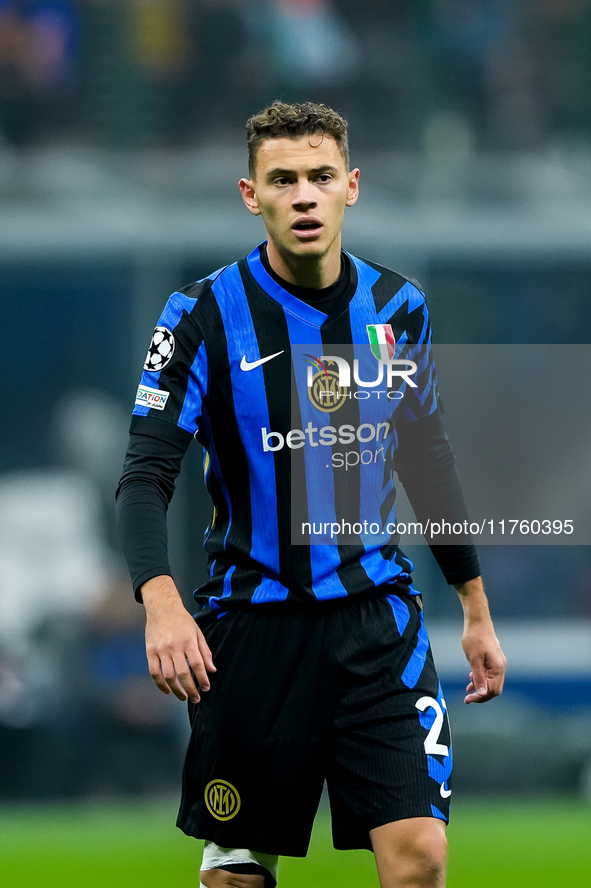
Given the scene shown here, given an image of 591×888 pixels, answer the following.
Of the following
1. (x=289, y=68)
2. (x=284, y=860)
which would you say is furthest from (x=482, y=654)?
(x=289, y=68)

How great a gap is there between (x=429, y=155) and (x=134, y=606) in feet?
11.1

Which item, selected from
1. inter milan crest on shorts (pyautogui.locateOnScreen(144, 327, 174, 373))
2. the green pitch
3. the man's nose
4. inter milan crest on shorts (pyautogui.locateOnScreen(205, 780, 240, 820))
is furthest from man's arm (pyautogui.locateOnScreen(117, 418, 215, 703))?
the green pitch

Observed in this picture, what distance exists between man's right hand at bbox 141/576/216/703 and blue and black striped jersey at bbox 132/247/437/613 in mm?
418

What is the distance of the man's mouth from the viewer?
3062 millimetres

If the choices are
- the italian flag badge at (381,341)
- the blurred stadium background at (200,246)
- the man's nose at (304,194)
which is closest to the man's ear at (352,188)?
the man's nose at (304,194)

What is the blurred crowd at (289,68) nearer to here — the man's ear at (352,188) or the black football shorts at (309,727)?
the man's ear at (352,188)

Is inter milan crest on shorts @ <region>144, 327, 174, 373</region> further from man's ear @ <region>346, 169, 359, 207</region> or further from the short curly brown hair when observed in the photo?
man's ear @ <region>346, 169, 359, 207</region>

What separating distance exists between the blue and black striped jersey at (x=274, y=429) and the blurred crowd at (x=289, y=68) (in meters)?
5.69

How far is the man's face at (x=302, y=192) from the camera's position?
3.07 meters

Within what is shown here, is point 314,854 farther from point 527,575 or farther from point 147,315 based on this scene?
point 147,315

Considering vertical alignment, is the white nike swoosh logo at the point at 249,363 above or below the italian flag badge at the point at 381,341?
below

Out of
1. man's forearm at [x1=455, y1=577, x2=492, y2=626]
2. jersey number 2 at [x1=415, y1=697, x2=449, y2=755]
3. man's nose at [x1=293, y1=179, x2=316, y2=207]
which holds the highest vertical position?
man's nose at [x1=293, y1=179, x2=316, y2=207]

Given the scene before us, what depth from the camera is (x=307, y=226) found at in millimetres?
3074

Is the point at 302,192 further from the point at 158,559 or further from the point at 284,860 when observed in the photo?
the point at 284,860
